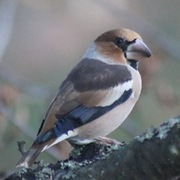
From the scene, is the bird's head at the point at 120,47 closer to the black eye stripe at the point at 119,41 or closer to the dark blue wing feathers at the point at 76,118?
the black eye stripe at the point at 119,41

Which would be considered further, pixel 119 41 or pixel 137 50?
pixel 119 41

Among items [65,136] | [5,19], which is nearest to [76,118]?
[65,136]

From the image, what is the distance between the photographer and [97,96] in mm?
4691

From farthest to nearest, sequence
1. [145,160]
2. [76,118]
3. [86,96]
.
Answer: [86,96] < [76,118] < [145,160]

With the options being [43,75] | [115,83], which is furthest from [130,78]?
[43,75]

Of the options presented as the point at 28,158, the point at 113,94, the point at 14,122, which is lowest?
the point at 14,122

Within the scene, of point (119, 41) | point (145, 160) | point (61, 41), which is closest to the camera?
point (145, 160)

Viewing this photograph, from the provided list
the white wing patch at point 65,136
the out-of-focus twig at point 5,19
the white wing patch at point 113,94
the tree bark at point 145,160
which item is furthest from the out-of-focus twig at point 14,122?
the tree bark at point 145,160

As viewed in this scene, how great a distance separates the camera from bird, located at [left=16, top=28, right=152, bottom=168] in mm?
4320

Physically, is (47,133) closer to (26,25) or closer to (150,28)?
(150,28)

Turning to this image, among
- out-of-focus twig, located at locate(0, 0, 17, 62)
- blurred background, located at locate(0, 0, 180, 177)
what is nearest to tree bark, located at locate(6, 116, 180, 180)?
out-of-focus twig, located at locate(0, 0, 17, 62)

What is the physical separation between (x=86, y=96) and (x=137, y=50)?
58 centimetres

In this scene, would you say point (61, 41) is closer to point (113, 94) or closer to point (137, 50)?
point (137, 50)

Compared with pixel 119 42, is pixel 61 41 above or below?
below
